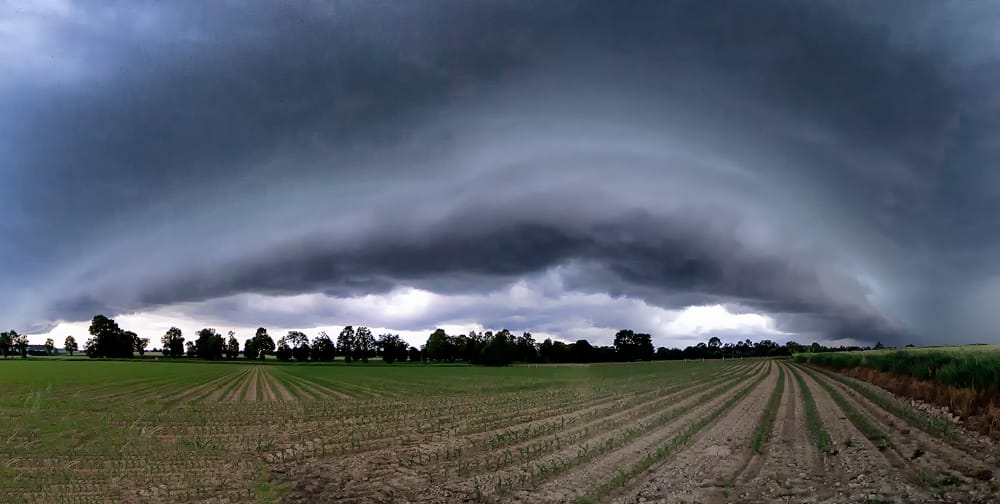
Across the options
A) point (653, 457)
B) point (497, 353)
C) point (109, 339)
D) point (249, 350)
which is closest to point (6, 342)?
point (109, 339)

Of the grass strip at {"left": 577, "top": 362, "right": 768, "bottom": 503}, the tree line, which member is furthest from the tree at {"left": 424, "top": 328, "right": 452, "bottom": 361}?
the grass strip at {"left": 577, "top": 362, "right": 768, "bottom": 503}

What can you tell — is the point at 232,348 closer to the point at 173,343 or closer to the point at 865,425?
the point at 173,343

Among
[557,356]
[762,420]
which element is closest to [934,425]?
[762,420]

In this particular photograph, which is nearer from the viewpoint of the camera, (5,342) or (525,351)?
(5,342)

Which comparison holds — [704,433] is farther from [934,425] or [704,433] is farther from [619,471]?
[934,425]

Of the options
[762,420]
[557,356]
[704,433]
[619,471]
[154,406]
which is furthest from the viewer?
[557,356]

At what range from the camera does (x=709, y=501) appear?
10906 millimetres

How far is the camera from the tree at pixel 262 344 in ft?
611

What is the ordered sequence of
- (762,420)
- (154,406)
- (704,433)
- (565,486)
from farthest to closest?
1. (154,406)
2. (762,420)
3. (704,433)
4. (565,486)

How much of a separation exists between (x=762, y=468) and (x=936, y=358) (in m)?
29.9

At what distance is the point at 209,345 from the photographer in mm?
169125

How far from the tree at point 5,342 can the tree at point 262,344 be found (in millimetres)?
65689

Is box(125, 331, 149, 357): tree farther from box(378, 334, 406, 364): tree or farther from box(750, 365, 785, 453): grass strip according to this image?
box(750, 365, 785, 453): grass strip

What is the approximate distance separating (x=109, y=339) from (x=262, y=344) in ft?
197
